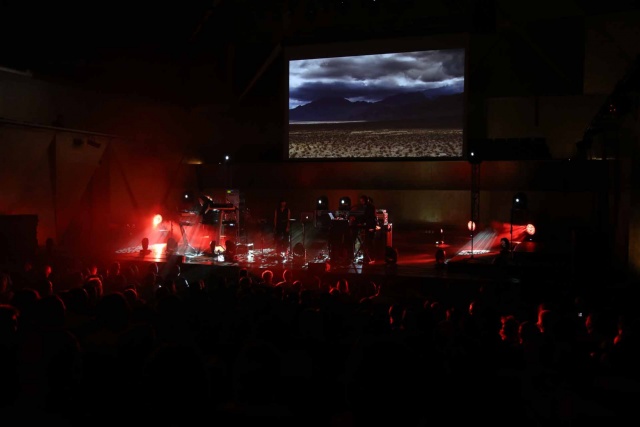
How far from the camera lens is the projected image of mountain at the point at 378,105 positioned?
13672 mm

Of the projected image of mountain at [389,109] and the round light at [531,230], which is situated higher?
the projected image of mountain at [389,109]

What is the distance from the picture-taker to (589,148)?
12977 mm

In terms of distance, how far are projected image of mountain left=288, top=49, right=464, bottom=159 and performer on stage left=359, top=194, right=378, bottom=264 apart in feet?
13.6

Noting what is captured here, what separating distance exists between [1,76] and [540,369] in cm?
1285

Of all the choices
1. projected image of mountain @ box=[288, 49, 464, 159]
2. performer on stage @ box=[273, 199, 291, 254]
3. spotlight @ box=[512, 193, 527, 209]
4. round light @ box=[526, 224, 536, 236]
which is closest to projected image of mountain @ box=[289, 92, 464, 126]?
projected image of mountain @ box=[288, 49, 464, 159]

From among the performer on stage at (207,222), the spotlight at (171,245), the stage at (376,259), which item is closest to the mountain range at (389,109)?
the stage at (376,259)

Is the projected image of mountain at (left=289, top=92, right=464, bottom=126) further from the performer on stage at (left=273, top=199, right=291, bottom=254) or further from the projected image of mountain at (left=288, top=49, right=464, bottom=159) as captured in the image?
the performer on stage at (left=273, top=199, right=291, bottom=254)

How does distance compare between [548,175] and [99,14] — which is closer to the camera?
[99,14]

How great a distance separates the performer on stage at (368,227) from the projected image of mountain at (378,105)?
4.15 m

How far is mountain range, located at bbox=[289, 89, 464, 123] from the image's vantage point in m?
13.7

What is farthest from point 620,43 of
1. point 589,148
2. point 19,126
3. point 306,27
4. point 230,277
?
point 19,126

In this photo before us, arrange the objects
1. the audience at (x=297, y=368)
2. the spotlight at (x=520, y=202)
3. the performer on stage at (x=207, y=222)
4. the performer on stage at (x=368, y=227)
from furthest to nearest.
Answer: the performer on stage at (x=207, y=222), the spotlight at (x=520, y=202), the performer on stage at (x=368, y=227), the audience at (x=297, y=368)

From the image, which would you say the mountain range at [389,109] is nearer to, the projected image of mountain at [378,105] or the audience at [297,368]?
the projected image of mountain at [378,105]

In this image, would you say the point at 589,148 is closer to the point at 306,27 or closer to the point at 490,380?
the point at 306,27
